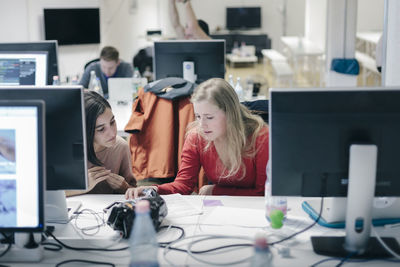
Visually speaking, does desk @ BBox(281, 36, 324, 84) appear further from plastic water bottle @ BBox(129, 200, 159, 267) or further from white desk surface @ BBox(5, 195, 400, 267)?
plastic water bottle @ BBox(129, 200, 159, 267)

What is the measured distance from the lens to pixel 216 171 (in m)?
2.37

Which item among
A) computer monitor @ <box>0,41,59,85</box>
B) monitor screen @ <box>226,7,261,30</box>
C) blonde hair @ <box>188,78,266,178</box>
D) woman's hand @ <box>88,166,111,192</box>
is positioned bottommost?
woman's hand @ <box>88,166,111,192</box>

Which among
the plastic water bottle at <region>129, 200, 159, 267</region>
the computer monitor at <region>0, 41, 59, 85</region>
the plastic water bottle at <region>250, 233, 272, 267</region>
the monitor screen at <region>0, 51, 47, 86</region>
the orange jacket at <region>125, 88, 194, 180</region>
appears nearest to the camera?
the plastic water bottle at <region>250, 233, 272, 267</region>

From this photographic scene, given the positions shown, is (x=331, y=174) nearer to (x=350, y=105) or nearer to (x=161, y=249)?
(x=350, y=105)

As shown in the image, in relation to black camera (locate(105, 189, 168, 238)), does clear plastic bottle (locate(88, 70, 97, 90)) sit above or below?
above

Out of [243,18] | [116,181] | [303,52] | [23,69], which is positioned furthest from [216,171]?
[243,18]

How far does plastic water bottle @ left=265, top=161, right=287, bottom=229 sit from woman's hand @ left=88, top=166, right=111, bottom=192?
2.22 feet

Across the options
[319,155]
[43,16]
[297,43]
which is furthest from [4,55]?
[297,43]

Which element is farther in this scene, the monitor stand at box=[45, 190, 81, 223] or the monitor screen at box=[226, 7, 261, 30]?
the monitor screen at box=[226, 7, 261, 30]

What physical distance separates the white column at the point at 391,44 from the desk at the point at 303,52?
18.4ft

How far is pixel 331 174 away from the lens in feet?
5.42

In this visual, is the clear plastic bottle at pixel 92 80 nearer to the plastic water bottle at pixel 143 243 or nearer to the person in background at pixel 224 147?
the person in background at pixel 224 147

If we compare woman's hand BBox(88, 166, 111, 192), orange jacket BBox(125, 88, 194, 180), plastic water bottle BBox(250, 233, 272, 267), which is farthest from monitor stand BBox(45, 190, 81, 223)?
orange jacket BBox(125, 88, 194, 180)

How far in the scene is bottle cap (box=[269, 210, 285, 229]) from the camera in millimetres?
1741
